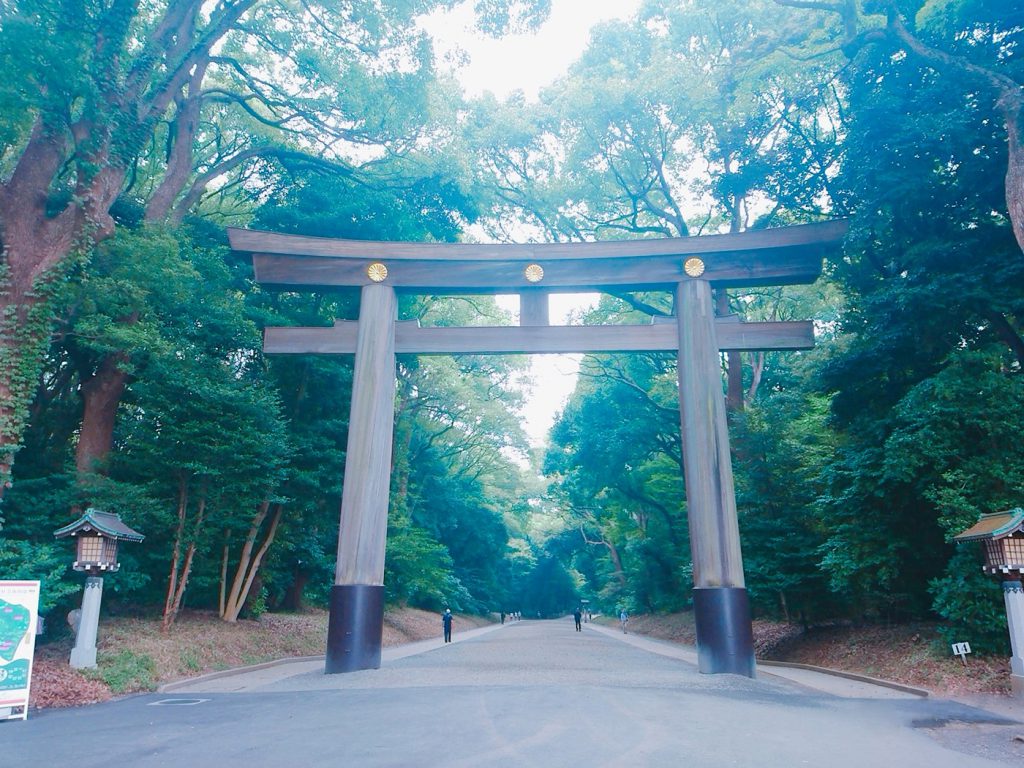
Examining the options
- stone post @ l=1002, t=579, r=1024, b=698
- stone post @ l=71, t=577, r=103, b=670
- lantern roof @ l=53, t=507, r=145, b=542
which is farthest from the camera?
lantern roof @ l=53, t=507, r=145, b=542

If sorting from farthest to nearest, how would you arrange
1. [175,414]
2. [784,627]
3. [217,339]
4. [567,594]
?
[567,594] < [784,627] < [217,339] < [175,414]

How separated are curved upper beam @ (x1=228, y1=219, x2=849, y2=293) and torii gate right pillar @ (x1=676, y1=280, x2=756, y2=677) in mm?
669

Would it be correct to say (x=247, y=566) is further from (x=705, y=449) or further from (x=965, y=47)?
(x=965, y=47)

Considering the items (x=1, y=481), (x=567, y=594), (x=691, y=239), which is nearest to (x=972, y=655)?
(x=691, y=239)

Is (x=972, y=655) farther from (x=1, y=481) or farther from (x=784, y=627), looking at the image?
(x=1, y=481)

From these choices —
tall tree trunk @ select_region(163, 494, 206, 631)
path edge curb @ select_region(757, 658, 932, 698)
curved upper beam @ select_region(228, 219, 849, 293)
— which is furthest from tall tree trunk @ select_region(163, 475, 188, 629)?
path edge curb @ select_region(757, 658, 932, 698)

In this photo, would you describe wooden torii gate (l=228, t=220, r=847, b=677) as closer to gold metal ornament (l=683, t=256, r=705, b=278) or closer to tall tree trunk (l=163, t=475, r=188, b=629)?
gold metal ornament (l=683, t=256, r=705, b=278)

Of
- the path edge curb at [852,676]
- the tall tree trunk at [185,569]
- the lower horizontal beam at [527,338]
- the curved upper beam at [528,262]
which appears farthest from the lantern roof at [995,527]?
the tall tree trunk at [185,569]

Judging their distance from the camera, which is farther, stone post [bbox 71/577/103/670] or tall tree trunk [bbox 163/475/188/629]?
tall tree trunk [bbox 163/475/188/629]

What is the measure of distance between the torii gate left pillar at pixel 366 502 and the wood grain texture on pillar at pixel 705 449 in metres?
4.97

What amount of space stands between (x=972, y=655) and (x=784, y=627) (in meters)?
7.83

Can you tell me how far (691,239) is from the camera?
11.1 m

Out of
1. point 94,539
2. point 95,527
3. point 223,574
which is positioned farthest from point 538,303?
point 223,574

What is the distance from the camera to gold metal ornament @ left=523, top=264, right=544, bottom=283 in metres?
11.4
